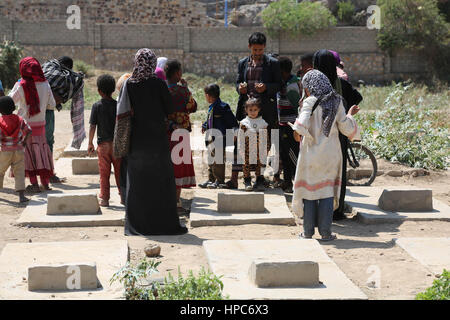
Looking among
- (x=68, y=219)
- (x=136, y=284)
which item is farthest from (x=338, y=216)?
(x=136, y=284)

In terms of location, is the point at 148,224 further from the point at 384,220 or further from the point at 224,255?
the point at 384,220

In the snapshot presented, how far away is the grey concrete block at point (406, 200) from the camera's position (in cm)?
741

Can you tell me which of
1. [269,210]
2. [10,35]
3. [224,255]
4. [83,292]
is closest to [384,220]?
[269,210]

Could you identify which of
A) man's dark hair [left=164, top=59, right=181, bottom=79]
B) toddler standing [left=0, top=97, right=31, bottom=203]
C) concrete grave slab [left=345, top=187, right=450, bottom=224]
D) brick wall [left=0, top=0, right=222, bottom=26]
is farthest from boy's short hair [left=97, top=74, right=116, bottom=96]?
brick wall [left=0, top=0, right=222, bottom=26]

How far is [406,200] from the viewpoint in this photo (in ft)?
24.3

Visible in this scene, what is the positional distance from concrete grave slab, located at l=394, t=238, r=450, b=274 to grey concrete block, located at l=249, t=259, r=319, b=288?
1.09 metres

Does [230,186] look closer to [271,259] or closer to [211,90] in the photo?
[211,90]

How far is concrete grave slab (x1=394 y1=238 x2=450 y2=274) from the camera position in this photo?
5.52 meters

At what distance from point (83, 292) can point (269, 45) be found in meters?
26.4

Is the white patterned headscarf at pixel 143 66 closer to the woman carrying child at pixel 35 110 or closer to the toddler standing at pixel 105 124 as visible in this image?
the toddler standing at pixel 105 124

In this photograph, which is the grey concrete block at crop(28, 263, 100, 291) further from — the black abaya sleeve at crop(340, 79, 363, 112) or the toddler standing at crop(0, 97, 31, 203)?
the black abaya sleeve at crop(340, 79, 363, 112)

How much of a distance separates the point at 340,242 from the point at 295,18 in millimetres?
24051

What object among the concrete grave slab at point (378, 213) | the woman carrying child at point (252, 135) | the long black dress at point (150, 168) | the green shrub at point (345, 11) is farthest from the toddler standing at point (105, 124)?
the green shrub at point (345, 11)

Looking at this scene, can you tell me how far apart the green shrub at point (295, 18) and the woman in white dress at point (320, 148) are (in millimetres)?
23679
